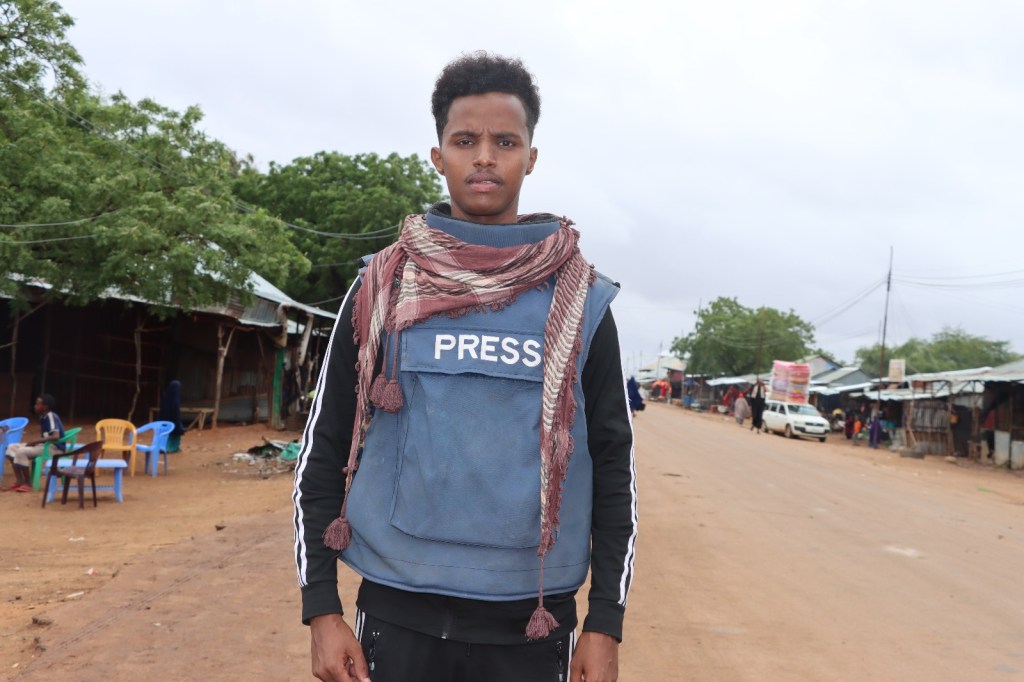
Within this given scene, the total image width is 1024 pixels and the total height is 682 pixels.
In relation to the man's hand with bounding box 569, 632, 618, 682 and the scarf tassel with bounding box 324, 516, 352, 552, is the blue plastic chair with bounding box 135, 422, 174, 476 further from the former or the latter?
the man's hand with bounding box 569, 632, 618, 682

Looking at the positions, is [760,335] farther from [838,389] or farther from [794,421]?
[794,421]

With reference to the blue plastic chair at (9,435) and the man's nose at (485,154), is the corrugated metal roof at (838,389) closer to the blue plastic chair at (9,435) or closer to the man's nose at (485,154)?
the blue plastic chair at (9,435)

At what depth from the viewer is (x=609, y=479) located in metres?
2.05

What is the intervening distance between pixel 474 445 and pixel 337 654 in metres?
0.52

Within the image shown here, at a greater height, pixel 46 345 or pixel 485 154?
pixel 485 154

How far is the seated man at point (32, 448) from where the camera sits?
11.5 m

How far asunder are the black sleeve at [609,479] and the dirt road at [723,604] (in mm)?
2835

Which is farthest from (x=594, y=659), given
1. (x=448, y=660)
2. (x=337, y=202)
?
(x=337, y=202)

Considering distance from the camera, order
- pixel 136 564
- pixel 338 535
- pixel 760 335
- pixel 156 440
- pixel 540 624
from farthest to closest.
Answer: pixel 760 335, pixel 156 440, pixel 136 564, pixel 338 535, pixel 540 624

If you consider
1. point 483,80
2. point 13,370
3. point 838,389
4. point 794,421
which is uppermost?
point 838,389

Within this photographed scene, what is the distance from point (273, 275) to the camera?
Result: 17.5 meters

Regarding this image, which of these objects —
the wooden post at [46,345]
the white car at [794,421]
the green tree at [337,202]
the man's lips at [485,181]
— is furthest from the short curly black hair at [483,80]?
the white car at [794,421]

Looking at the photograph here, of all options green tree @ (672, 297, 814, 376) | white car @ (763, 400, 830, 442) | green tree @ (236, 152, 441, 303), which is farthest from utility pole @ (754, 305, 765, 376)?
green tree @ (236, 152, 441, 303)

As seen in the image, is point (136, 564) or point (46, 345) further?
point (46, 345)
